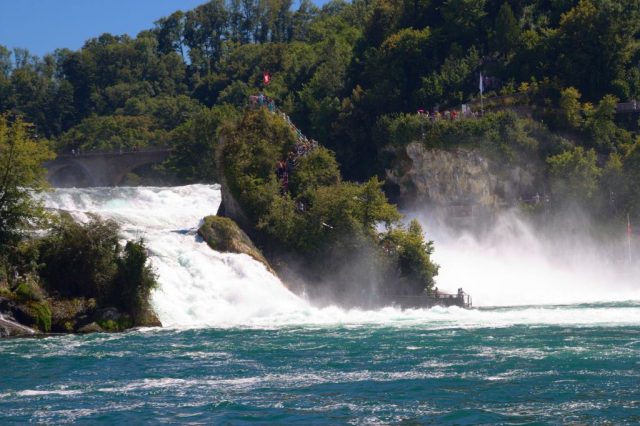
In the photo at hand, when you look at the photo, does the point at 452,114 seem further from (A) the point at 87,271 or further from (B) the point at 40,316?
(B) the point at 40,316

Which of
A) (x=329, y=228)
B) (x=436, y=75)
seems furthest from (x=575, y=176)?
(x=329, y=228)

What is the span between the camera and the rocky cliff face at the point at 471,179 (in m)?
85.7

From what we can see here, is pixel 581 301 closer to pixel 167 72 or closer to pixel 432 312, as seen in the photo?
pixel 432 312

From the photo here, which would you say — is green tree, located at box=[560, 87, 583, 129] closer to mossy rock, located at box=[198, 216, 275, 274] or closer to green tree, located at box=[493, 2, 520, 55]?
green tree, located at box=[493, 2, 520, 55]

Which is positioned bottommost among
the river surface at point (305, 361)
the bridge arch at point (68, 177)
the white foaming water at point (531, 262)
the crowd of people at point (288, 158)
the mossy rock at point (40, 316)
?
the river surface at point (305, 361)

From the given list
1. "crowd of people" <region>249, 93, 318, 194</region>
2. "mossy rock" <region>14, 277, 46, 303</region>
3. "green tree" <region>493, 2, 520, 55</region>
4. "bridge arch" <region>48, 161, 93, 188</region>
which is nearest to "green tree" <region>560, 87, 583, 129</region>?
"green tree" <region>493, 2, 520, 55</region>

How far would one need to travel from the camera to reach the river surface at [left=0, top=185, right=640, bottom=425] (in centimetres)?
3481

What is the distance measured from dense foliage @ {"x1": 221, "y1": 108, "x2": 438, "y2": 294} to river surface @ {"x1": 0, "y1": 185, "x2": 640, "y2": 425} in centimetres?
358

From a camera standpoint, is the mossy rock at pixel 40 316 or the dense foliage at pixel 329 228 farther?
the dense foliage at pixel 329 228

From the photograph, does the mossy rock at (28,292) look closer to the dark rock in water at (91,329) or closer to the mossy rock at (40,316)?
the mossy rock at (40,316)

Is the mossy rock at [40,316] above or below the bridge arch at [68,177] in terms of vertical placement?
below

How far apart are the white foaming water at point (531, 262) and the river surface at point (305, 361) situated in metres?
8.97

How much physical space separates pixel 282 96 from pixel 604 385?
78.2 m

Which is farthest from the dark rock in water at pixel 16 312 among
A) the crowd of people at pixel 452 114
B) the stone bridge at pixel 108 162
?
the stone bridge at pixel 108 162
